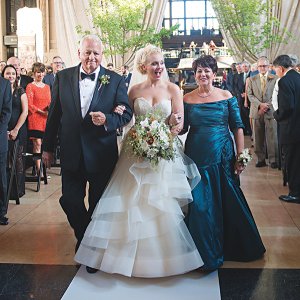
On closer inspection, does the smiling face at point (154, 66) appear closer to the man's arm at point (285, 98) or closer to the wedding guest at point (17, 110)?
the wedding guest at point (17, 110)

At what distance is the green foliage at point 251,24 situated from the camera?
12461 mm

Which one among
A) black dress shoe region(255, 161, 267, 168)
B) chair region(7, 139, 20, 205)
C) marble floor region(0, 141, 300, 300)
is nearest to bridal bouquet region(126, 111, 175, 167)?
marble floor region(0, 141, 300, 300)

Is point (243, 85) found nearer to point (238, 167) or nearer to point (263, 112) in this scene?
point (263, 112)

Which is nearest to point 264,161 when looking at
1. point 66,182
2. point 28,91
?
point 28,91

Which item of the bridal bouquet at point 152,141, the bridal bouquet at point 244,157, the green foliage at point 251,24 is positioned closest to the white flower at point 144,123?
the bridal bouquet at point 152,141

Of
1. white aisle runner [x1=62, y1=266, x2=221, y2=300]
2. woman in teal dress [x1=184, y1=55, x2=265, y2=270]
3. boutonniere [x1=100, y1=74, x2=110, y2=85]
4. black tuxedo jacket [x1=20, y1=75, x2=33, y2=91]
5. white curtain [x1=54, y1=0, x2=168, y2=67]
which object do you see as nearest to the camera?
white aisle runner [x1=62, y1=266, x2=221, y2=300]

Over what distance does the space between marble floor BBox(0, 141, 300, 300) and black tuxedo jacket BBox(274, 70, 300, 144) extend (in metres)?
0.78

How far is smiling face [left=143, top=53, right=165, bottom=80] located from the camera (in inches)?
152

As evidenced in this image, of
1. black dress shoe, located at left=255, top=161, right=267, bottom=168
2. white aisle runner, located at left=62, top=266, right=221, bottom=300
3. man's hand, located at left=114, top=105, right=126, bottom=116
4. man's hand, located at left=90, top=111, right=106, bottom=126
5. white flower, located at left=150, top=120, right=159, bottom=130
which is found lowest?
black dress shoe, located at left=255, top=161, right=267, bottom=168

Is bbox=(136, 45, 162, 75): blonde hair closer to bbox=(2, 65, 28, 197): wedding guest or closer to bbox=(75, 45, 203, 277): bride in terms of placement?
bbox=(75, 45, 203, 277): bride

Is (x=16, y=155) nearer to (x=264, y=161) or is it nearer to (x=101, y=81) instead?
(x=101, y=81)

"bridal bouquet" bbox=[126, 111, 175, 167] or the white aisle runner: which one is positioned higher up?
"bridal bouquet" bbox=[126, 111, 175, 167]

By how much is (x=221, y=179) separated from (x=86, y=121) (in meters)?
1.14

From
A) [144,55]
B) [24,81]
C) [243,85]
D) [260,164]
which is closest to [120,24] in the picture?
[243,85]
